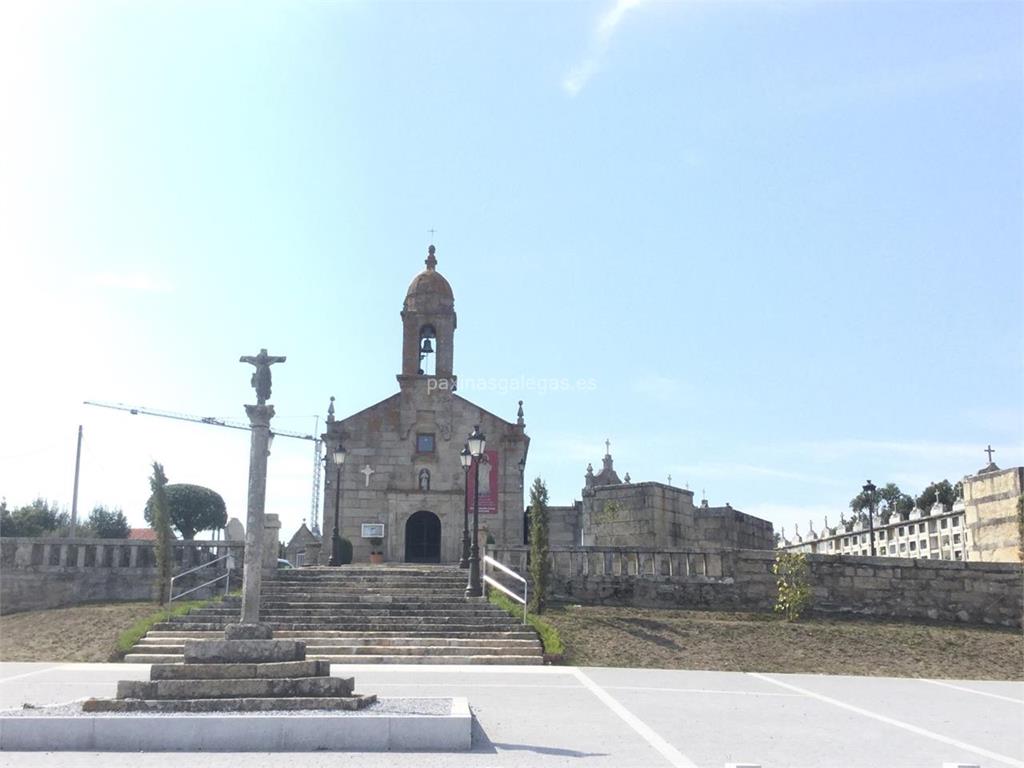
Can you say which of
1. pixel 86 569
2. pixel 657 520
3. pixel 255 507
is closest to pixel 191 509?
pixel 86 569

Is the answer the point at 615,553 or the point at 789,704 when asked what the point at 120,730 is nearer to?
the point at 789,704

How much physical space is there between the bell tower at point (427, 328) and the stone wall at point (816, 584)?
460 inches

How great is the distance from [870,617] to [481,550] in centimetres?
937

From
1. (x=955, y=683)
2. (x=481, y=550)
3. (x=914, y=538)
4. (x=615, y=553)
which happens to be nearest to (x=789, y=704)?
(x=955, y=683)

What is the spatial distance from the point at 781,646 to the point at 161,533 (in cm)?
1303

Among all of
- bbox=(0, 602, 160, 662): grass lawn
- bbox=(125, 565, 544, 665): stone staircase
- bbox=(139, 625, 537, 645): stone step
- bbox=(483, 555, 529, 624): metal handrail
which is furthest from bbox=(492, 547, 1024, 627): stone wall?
bbox=(0, 602, 160, 662): grass lawn

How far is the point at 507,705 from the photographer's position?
1032cm

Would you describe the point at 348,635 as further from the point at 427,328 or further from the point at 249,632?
the point at 427,328

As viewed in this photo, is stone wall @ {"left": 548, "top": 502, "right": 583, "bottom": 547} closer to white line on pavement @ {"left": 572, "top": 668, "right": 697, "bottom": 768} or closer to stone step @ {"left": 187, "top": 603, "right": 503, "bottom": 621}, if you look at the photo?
stone step @ {"left": 187, "top": 603, "right": 503, "bottom": 621}

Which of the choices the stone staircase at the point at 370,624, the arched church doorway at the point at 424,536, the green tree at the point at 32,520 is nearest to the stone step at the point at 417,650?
the stone staircase at the point at 370,624

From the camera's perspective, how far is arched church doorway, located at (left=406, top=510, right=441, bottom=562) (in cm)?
2947

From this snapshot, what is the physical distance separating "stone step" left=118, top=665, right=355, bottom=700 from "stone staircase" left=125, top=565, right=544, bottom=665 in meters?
5.87

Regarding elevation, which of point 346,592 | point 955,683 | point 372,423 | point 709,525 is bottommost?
point 955,683

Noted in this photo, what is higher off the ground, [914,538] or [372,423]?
[372,423]
